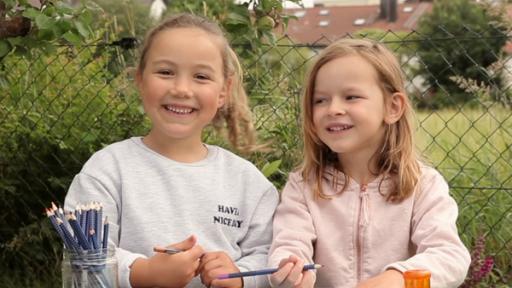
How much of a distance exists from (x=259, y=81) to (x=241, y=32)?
0.84 metres

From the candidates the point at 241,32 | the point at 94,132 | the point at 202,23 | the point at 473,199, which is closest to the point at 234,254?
the point at 202,23

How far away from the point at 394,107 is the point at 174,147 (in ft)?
1.90

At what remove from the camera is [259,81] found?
13.5ft

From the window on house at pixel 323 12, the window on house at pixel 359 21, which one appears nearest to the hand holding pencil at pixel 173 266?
the window on house at pixel 323 12

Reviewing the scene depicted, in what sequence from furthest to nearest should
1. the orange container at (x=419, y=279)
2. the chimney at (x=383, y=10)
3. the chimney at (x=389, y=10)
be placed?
the chimney at (x=383, y=10)
the chimney at (x=389, y=10)
the orange container at (x=419, y=279)

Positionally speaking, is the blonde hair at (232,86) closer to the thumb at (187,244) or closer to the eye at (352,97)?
the eye at (352,97)

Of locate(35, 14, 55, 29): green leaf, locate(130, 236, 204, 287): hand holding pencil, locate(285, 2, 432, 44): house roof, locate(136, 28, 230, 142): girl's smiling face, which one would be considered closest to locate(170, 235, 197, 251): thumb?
locate(130, 236, 204, 287): hand holding pencil

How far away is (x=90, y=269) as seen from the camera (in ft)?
6.34

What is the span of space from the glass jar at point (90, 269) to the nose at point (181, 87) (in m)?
0.60

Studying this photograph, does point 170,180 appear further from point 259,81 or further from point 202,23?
point 259,81

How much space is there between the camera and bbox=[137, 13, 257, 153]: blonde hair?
8.40 ft

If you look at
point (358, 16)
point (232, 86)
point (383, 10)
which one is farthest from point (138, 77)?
point (358, 16)

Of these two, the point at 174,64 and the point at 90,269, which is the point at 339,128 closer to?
the point at 174,64

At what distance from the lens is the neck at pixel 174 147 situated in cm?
253
